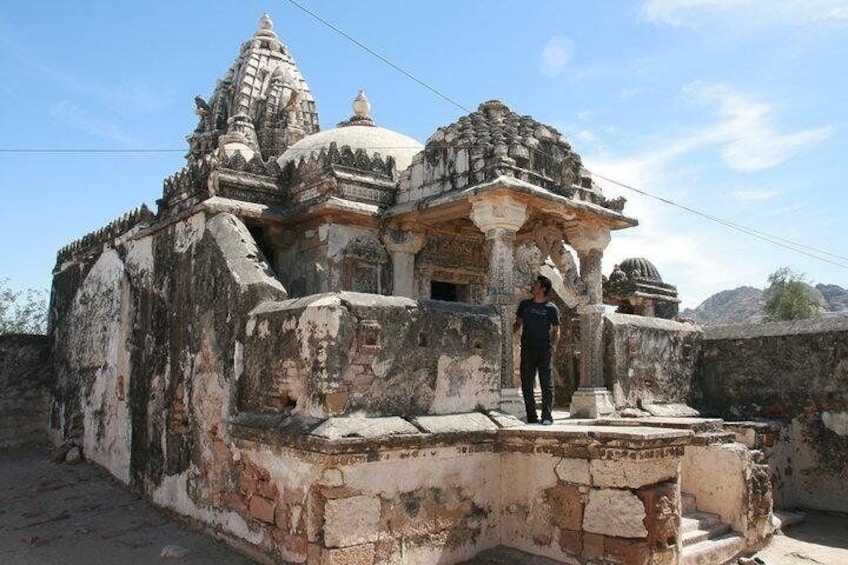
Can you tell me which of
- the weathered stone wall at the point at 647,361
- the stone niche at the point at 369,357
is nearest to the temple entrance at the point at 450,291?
the weathered stone wall at the point at 647,361

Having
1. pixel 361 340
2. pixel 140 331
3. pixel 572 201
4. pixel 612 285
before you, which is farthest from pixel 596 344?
pixel 612 285

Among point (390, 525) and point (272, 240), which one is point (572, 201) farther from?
point (390, 525)

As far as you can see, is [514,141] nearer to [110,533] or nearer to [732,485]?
[732,485]

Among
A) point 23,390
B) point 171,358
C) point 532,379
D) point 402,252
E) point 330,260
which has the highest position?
point 402,252

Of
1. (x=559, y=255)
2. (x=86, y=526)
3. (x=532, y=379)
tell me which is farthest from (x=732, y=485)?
(x=86, y=526)

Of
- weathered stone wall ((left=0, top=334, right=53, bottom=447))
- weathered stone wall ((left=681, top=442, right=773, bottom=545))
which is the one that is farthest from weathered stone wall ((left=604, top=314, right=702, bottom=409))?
weathered stone wall ((left=0, top=334, right=53, bottom=447))

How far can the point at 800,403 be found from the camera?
8.65 metres

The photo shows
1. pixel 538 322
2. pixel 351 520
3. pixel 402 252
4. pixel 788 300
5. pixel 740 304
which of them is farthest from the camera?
pixel 740 304

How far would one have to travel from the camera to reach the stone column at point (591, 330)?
866cm

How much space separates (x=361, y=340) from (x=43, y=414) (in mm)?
9351

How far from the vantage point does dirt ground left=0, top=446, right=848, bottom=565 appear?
6.13 m

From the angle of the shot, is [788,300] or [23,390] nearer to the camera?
[23,390]

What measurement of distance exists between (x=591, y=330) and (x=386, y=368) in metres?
4.34

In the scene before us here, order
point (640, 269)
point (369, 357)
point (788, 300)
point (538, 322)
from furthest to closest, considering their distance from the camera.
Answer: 1. point (788, 300)
2. point (640, 269)
3. point (538, 322)
4. point (369, 357)
